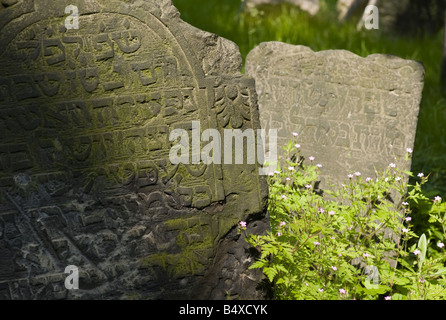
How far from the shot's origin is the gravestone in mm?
3768

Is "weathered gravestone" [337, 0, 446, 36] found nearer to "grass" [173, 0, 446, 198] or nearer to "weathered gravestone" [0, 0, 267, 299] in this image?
"grass" [173, 0, 446, 198]

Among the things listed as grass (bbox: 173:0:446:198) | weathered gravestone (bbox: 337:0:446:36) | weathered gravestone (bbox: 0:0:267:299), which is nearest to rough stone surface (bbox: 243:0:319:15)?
grass (bbox: 173:0:446:198)

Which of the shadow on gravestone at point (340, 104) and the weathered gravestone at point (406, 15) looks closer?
the shadow on gravestone at point (340, 104)

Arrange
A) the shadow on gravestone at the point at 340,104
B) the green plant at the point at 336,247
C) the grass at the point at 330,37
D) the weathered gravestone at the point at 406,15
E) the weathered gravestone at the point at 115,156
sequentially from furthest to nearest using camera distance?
the weathered gravestone at the point at 406,15, the grass at the point at 330,37, the shadow on gravestone at the point at 340,104, the green plant at the point at 336,247, the weathered gravestone at the point at 115,156

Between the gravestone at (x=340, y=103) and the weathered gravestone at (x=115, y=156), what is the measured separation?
1128 mm

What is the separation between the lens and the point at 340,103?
12.7 feet

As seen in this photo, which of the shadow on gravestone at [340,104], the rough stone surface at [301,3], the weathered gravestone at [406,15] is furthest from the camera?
the weathered gravestone at [406,15]

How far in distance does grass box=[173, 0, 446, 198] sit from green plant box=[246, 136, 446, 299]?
67.9 inches

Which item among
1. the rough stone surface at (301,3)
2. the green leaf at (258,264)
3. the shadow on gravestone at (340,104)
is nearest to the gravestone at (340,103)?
A: the shadow on gravestone at (340,104)

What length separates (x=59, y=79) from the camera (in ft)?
8.83

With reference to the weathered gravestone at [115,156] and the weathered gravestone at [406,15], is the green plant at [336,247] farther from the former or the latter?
the weathered gravestone at [406,15]

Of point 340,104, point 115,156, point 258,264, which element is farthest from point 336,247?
point 115,156

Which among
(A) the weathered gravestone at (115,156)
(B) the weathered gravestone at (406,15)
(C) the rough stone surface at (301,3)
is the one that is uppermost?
(C) the rough stone surface at (301,3)

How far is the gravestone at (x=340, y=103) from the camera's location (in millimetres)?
3768
